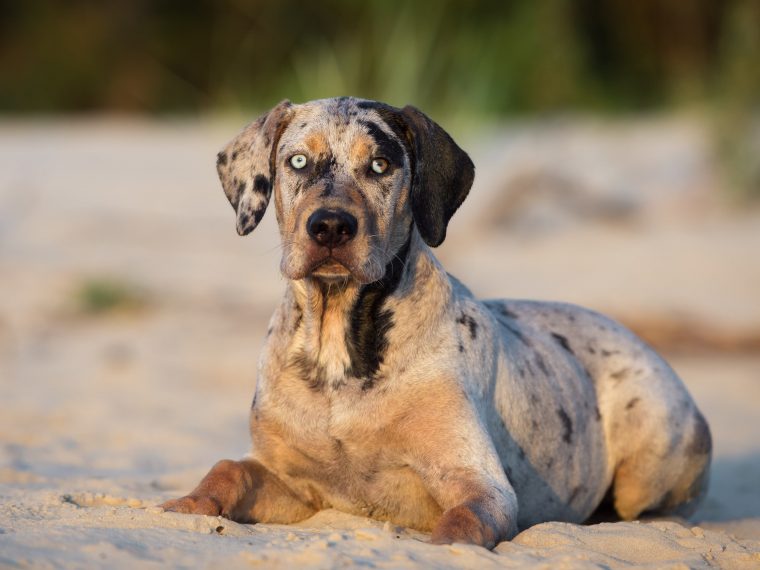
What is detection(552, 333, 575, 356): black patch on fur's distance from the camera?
21.7 ft

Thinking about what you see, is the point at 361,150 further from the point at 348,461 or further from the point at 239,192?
the point at 348,461

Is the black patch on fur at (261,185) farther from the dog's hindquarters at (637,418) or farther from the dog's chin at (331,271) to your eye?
the dog's hindquarters at (637,418)

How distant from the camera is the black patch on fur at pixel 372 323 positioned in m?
5.56

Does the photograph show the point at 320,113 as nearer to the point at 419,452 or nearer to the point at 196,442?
the point at 419,452

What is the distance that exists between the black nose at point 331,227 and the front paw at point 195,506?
3.93 feet

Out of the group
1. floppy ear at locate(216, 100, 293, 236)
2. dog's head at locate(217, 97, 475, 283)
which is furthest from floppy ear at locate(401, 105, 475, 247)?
floppy ear at locate(216, 100, 293, 236)

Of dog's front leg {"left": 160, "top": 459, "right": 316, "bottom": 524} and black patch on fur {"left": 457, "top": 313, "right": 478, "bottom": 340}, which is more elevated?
black patch on fur {"left": 457, "top": 313, "right": 478, "bottom": 340}

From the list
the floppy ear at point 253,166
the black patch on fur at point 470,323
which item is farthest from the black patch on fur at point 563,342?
the floppy ear at point 253,166

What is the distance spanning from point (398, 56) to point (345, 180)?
1227 centimetres

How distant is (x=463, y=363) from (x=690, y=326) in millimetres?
6438

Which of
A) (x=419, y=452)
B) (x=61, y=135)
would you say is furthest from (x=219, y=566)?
(x=61, y=135)

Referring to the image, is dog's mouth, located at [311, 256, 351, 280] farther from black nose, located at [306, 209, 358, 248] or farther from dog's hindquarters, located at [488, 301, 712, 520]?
dog's hindquarters, located at [488, 301, 712, 520]

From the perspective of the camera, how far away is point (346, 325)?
18.5 feet

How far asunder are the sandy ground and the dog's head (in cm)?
115
